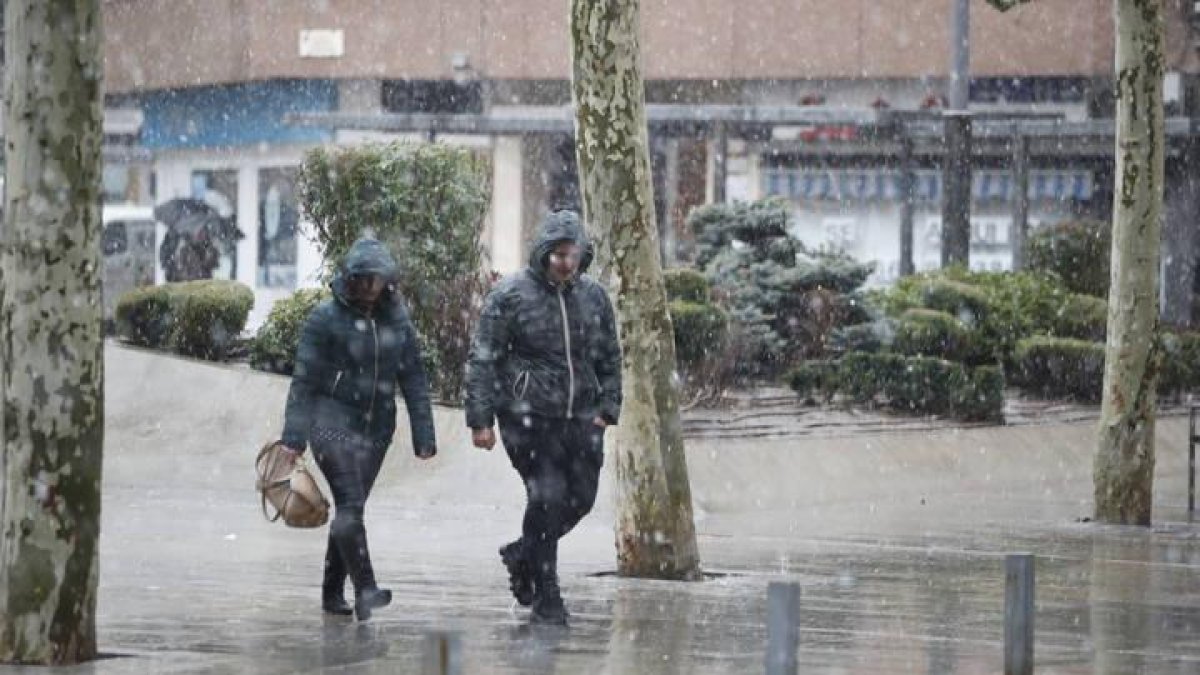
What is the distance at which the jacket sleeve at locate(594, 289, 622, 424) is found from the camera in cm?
1351

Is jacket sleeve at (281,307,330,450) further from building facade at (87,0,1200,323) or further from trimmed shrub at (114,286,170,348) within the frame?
building facade at (87,0,1200,323)

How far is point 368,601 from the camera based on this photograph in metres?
13.3

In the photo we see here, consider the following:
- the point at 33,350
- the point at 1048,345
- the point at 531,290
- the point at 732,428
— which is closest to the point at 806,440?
the point at 732,428

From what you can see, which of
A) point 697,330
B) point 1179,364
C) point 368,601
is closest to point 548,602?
point 368,601

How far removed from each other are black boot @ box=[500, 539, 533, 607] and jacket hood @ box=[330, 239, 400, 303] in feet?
4.97

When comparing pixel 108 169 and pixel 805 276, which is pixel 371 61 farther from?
pixel 805 276

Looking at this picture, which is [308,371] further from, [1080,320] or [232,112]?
[232,112]

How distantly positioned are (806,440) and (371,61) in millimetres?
26641

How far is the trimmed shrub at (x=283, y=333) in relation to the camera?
77.2 feet

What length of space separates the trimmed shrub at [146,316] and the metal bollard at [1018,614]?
50.5 feet

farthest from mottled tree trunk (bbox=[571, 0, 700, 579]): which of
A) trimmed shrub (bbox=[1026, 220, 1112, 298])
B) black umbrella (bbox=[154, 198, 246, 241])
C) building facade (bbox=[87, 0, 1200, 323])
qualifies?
building facade (bbox=[87, 0, 1200, 323])

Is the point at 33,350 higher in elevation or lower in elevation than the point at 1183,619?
higher

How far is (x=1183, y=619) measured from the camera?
559 inches

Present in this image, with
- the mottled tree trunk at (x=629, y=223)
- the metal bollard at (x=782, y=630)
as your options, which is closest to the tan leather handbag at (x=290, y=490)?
the mottled tree trunk at (x=629, y=223)
